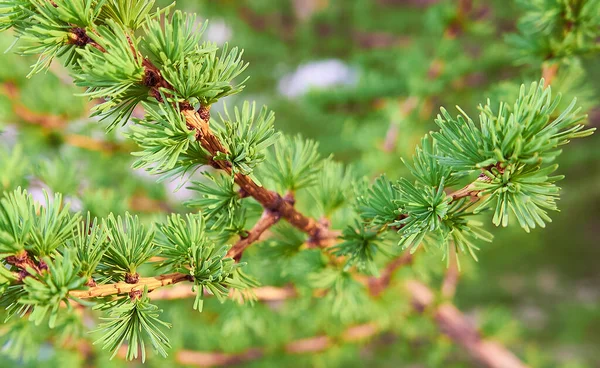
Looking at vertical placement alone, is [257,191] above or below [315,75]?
below

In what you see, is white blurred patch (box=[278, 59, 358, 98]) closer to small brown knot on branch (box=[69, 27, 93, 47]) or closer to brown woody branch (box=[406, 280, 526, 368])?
brown woody branch (box=[406, 280, 526, 368])

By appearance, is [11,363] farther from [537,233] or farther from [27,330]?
[537,233]

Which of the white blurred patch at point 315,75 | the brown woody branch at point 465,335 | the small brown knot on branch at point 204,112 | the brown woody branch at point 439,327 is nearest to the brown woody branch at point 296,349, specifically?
the brown woody branch at point 439,327

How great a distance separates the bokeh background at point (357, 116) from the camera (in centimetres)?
53

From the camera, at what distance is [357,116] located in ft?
2.60

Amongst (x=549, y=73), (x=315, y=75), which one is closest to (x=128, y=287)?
(x=549, y=73)

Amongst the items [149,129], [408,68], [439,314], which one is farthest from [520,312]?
[149,129]

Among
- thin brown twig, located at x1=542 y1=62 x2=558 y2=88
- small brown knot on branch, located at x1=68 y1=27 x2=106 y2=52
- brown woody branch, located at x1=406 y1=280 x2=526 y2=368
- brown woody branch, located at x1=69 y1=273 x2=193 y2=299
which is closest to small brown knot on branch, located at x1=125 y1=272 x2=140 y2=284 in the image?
brown woody branch, located at x1=69 y1=273 x2=193 y2=299

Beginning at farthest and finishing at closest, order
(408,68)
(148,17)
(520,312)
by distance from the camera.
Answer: (520,312) < (408,68) < (148,17)

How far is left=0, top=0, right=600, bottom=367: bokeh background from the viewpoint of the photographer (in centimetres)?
53

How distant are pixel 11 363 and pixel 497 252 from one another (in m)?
1.32

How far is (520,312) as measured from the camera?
1743mm

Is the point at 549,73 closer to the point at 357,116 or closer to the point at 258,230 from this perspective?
the point at 258,230

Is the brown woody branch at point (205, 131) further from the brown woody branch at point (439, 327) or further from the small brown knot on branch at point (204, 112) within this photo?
the brown woody branch at point (439, 327)
